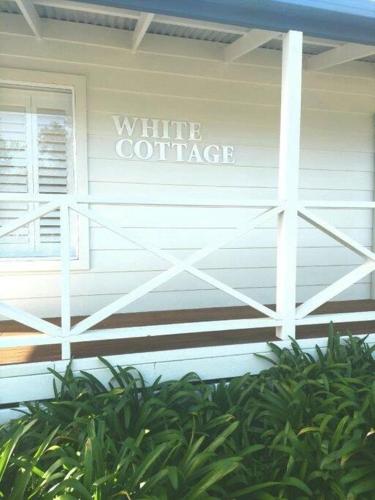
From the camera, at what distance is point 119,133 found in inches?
165

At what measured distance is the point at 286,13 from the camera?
2.93m

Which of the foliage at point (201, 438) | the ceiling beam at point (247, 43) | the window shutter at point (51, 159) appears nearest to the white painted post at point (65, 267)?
the foliage at point (201, 438)

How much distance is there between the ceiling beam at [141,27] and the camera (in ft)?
11.2

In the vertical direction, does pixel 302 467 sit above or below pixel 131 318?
below

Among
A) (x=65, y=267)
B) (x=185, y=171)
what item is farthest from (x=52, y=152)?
(x=65, y=267)

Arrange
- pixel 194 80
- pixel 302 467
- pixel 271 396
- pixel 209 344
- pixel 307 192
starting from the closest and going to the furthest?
pixel 302 467 < pixel 271 396 < pixel 209 344 < pixel 194 80 < pixel 307 192

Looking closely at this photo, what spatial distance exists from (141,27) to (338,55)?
6.14 ft

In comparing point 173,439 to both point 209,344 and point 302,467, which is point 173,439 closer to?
point 302,467

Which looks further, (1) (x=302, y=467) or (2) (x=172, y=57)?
(2) (x=172, y=57)

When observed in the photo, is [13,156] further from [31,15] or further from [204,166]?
[204,166]

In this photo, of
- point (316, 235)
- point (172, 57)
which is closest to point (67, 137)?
point (172, 57)

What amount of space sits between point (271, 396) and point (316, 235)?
8.36 ft

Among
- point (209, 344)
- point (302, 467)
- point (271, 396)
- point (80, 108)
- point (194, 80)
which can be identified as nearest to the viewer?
point (302, 467)

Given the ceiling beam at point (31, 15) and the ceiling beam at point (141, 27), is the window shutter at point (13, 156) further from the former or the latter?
the ceiling beam at point (141, 27)
